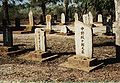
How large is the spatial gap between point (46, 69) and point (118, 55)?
→ 286 cm

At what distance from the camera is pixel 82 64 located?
33.9 ft

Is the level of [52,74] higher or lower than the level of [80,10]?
lower

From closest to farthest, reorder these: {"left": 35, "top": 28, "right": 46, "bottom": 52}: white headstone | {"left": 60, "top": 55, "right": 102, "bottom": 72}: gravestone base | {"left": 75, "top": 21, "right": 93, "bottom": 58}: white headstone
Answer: {"left": 60, "top": 55, "right": 102, "bottom": 72}: gravestone base < {"left": 75, "top": 21, "right": 93, "bottom": 58}: white headstone < {"left": 35, "top": 28, "right": 46, "bottom": 52}: white headstone

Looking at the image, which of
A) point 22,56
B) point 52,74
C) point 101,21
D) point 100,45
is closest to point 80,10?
point 101,21

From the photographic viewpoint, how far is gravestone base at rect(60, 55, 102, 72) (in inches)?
400

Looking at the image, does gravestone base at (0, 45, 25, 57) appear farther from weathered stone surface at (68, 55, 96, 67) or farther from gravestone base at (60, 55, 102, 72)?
weathered stone surface at (68, 55, 96, 67)

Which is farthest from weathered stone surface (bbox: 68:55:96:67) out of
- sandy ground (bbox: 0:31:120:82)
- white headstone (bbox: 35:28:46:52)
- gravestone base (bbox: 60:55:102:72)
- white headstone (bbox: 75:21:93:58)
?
white headstone (bbox: 35:28:46:52)

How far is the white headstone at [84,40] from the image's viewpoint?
34.8ft

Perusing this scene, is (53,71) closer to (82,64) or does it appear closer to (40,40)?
(82,64)

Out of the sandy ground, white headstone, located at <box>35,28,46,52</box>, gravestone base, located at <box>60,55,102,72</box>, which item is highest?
white headstone, located at <box>35,28,46,52</box>

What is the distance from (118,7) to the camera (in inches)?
448

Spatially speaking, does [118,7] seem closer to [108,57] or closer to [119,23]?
[119,23]

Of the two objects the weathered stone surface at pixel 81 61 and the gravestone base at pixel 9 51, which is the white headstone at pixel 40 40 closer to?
the gravestone base at pixel 9 51

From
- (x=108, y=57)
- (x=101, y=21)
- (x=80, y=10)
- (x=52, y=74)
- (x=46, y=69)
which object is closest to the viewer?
(x=52, y=74)
